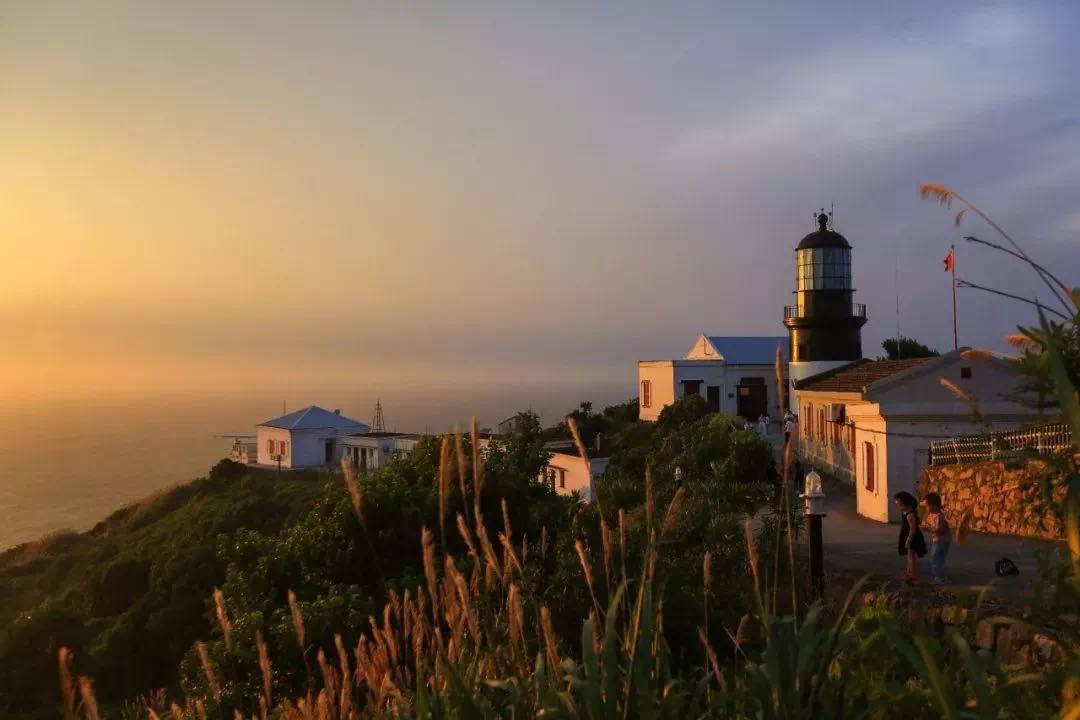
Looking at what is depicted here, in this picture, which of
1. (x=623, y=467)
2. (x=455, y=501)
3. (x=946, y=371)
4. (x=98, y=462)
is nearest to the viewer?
(x=455, y=501)

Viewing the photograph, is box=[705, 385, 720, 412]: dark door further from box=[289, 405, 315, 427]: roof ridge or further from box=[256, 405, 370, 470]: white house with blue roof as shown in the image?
box=[289, 405, 315, 427]: roof ridge

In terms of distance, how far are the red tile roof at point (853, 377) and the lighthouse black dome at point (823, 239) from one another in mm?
6197

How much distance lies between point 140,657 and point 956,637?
21992 millimetres

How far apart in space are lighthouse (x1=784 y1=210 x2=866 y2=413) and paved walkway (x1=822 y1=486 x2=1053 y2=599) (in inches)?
654

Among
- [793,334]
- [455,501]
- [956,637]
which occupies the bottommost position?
[455,501]

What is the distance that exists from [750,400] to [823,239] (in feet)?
32.1

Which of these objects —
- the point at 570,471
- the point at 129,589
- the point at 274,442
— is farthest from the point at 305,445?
the point at 570,471

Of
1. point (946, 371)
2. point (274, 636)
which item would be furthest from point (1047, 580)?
point (946, 371)

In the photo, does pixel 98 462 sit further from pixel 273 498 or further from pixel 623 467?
pixel 623 467

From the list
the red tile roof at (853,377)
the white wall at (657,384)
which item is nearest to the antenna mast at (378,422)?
the white wall at (657,384)

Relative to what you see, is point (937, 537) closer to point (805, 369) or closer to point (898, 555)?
point (898, 555)

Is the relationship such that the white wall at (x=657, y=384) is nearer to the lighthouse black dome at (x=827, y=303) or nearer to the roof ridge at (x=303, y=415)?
the lighthouse black dome at (x=827, y=303)

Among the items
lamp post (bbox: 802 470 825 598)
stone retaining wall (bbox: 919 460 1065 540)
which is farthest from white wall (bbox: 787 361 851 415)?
lamp post (bbox: 802 470 825 598)

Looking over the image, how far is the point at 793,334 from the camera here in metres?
33.9
